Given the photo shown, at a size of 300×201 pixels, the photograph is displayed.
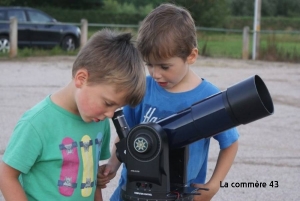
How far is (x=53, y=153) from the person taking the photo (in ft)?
9.05

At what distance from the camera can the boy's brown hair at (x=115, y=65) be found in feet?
8.77

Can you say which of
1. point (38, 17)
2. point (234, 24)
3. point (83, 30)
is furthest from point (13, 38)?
point (234, 24)

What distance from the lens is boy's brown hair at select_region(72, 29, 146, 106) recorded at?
2.67m

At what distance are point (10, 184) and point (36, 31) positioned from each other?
1970 cm

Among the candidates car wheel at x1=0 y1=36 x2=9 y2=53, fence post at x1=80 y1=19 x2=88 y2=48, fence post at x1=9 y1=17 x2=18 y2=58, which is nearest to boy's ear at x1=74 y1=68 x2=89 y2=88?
fence post at x1=9 y1=17 x2=18 y2=58

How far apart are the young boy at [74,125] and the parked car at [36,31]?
18.9 meters

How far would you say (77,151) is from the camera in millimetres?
2824

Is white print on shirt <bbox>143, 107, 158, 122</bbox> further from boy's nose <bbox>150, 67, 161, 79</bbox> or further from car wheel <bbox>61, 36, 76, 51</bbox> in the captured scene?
car wheel <bbox>61, 36, 76, 51</bbox>

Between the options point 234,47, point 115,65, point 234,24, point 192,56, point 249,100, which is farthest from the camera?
point 234,47

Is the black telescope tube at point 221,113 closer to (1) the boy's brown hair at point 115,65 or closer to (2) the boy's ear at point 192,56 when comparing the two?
(1) the boy's brown hair at point 115,65

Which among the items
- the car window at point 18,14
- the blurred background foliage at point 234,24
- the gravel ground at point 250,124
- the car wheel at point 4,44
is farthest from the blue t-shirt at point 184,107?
the car window at point 18,14

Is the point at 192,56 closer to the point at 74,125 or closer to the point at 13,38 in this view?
the point at 74,125

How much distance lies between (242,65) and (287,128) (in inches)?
416

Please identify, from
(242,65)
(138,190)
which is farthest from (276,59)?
(138,190)
